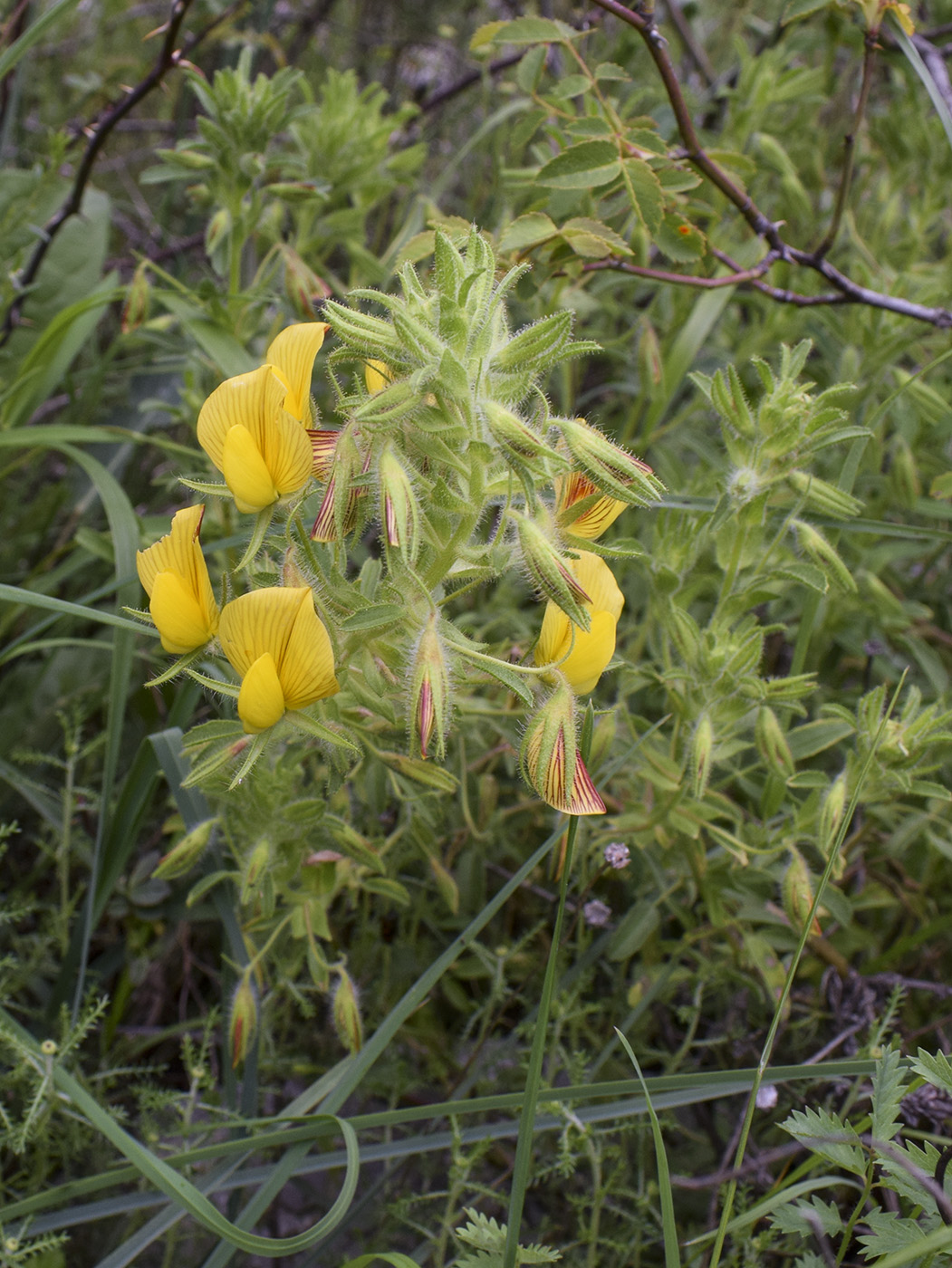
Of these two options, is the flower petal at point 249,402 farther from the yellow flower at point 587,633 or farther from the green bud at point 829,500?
the green bud at point 829,500

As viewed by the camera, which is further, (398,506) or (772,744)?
(772,744)

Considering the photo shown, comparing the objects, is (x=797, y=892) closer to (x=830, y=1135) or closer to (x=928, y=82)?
(x=830, y=1135)

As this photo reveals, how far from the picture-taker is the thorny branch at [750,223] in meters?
1.90

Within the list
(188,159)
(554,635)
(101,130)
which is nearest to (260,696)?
(554,635)

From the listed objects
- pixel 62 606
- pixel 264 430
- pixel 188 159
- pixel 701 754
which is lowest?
pixel 701 754

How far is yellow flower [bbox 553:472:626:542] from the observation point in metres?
1.36

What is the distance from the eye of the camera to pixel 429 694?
1195 mm

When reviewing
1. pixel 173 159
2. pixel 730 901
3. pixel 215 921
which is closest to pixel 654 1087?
pixel 730 901

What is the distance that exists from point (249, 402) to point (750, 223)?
138cm

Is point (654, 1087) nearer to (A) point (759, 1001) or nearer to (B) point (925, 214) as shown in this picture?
(A) point (759, 1001)

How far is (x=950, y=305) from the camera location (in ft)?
9.80

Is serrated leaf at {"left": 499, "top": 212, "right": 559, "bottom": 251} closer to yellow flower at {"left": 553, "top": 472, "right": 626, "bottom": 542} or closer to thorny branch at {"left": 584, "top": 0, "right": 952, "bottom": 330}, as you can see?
thorny branch at {"left": 584, "top": 0, "right": 952, "bottom": 330}

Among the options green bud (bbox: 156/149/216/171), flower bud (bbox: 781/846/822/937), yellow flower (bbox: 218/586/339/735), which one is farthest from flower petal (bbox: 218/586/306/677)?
green bud (bbox: 156/149/216/171)

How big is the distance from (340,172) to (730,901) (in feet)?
6.25
